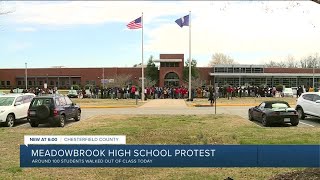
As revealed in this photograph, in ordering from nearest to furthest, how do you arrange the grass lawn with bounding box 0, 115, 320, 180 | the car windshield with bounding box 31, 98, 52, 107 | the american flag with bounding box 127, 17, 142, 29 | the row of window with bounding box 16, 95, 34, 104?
the grass lawn with bounding box 0, 115, 320, 180 → the car windshield with bounding box 31, 98, 52, 107 → the row of window with bounding box 16, 95, 34, 104 → the american flag with bounding box 127, 17, 142, 29

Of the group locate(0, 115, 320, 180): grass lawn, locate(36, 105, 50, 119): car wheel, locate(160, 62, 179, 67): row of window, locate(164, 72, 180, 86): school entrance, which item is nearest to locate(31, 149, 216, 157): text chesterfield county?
locate(0, 115, 320, 180): grass lawn

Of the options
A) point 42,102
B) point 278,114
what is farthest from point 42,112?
point 278,114

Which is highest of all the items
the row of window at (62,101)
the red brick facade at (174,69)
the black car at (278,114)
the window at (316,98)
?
the red brick facade at (174,69)

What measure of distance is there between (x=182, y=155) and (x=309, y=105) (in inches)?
623

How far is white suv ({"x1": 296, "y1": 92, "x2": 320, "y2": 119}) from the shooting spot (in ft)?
66.2

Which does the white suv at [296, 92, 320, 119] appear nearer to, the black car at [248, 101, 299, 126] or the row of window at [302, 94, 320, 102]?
the row of window at [302, 94, 320, 102]

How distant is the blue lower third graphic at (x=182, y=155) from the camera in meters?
6.77

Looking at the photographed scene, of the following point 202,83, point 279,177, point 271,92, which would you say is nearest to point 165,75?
point 202,83

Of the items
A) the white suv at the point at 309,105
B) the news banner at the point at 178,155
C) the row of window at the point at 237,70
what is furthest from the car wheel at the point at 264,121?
the row of window at the point at 237,70

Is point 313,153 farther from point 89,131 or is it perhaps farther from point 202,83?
point 202,83

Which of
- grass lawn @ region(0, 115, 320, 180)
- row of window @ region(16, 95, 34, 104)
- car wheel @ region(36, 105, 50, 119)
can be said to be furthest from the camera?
row of window @ region(16, 95, 34, 104)

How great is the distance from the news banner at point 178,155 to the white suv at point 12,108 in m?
12.7

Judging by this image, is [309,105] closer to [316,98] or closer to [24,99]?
[316,98]

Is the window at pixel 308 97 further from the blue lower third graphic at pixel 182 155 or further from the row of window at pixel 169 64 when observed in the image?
the row of window at pixel 169 64
